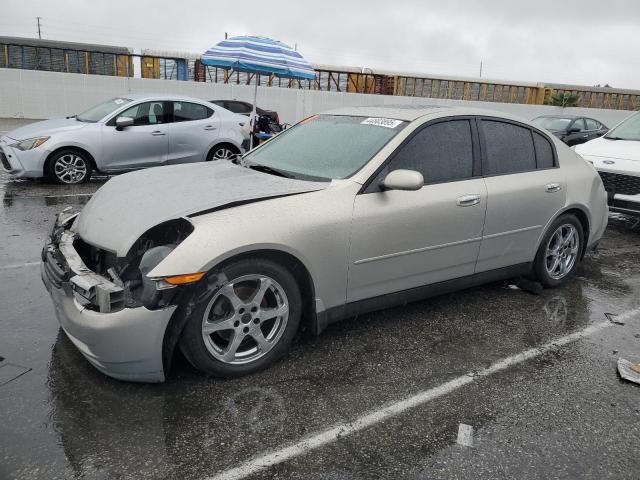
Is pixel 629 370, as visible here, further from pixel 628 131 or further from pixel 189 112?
pixel 189 112

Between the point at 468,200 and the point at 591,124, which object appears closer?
the point at 468,200

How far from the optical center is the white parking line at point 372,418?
2.36 m

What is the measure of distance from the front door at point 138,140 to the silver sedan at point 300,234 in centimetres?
516

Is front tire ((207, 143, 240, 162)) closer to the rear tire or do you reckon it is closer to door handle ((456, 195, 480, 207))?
the rear tire

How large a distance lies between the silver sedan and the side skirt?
0.5 inches

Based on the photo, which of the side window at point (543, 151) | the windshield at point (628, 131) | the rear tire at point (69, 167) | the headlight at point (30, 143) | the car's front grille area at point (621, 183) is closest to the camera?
the side window at point (543, 151)

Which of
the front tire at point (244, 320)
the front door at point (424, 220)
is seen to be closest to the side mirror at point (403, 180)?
the front door at point (424, 220)

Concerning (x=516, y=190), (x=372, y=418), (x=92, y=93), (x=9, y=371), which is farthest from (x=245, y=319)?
(x=92, y=93)

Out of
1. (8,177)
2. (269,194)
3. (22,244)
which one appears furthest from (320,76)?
(269,194)

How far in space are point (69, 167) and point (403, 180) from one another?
694cm

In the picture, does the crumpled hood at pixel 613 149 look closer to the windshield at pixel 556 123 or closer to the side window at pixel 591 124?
the windshield at pixel 556 123

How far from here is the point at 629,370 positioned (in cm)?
336

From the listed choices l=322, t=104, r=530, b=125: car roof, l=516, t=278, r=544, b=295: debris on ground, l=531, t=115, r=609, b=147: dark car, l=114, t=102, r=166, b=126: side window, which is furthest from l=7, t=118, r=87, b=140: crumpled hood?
l=531, t=115, r=609, b=147: dark car

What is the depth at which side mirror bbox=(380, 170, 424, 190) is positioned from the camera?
329 cm
